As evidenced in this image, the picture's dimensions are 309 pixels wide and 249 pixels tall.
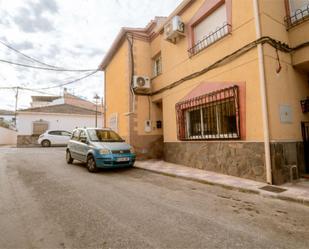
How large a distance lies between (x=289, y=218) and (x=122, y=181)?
4117 millimetres

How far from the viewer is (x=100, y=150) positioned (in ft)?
22.5

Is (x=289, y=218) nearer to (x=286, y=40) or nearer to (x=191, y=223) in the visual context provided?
(x=191, y=223)

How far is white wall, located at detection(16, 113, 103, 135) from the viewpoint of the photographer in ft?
71.9

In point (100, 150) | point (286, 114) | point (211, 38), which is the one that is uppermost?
point (211, 38)

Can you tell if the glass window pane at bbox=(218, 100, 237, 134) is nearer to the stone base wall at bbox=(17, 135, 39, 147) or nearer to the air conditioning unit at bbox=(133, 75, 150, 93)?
the air conditioning unit at bbox=(133, 75, 150, 93)

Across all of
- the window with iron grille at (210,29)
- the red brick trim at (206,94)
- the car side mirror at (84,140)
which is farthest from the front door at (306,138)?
the car side mirror at (84,140)

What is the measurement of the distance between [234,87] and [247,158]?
211 centimetres

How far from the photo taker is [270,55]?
5195 mm

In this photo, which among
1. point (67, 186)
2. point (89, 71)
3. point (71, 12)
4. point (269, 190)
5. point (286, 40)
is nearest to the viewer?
point (269, 190)

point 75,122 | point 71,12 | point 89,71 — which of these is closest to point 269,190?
point 71,12

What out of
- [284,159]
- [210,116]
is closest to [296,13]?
[210,116]

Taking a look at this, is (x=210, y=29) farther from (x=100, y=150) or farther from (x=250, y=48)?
(x=100, y=150)

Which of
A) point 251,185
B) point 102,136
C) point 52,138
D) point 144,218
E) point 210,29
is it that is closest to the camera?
point 144,218

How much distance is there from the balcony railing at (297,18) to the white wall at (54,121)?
23570mm
